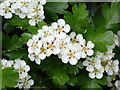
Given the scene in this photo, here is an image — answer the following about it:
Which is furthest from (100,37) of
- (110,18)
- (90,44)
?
(110,18)

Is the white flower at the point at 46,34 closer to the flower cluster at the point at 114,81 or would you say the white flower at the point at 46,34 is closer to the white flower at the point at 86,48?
the white flower at the point at 86,48

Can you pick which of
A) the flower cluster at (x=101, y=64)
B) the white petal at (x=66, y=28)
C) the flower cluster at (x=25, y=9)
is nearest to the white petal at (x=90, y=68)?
the flower cluster at (x=101, y=64)

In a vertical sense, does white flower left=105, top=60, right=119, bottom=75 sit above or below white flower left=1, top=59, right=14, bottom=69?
below

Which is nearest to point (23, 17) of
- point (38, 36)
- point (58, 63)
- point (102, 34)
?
point (38, 36)

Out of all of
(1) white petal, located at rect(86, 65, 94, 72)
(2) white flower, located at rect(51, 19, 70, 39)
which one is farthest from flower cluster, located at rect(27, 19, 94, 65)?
(1) white petal, located at rect(86, 65, 94, 72)

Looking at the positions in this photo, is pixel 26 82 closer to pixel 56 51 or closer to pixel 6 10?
pixel 56 51

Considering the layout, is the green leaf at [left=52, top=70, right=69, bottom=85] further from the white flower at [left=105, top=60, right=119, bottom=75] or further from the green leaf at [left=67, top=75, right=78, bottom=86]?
the white flower at [left=105, top=60, right=119, bottom=75]

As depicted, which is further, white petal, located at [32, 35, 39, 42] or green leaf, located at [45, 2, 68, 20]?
green leaf, located at [45, 2, 68, 20]
